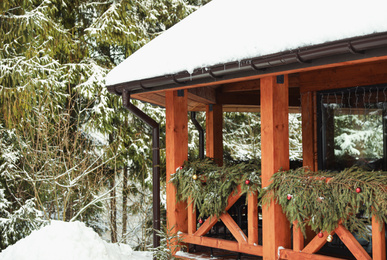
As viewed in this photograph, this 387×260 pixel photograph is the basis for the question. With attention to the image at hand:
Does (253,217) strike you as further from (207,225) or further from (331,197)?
(331,197)

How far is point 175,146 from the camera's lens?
16.4ft

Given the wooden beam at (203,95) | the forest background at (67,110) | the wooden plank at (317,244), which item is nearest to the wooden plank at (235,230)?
the wooden plank at (317,244)

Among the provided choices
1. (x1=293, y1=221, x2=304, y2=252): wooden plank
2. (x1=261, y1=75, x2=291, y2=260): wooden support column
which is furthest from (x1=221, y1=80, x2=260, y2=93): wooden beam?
(x1=293, y1=221, x2=304, y2=252): wooden plank

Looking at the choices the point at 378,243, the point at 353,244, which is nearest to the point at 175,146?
the point at 353,244

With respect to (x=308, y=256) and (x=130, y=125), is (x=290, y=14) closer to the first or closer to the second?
(x=308, y=256)

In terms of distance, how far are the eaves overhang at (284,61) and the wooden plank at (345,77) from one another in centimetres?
191

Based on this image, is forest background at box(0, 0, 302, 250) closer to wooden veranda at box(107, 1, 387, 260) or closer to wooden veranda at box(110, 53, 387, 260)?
wooden veranda at box(110, 53, 387, 260)

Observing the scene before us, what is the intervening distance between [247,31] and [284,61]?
0.62m

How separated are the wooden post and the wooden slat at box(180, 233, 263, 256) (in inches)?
9.5

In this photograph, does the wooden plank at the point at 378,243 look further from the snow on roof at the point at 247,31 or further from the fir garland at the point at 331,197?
the snow on roof at the point at 247,31

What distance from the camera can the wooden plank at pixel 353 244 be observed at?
11.4 feet

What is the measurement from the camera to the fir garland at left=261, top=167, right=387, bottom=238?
329 centimetres

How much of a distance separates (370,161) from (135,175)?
24.3 feet

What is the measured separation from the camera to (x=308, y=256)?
12.3ft
